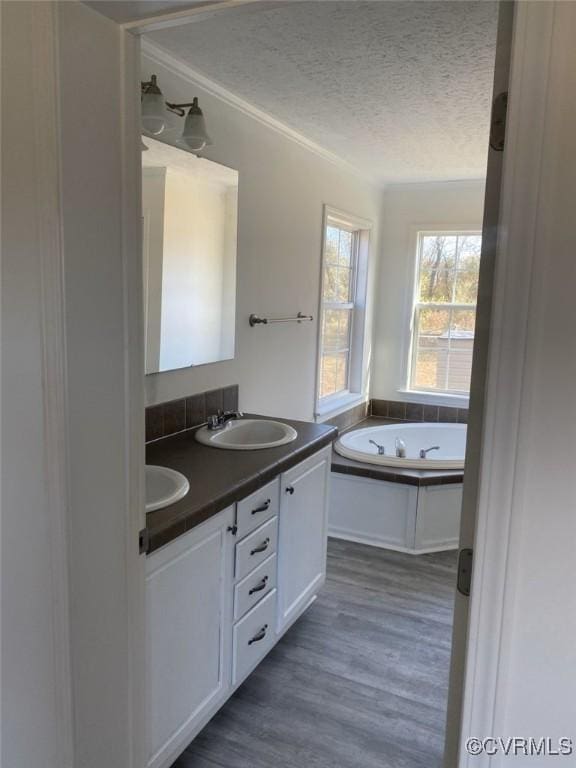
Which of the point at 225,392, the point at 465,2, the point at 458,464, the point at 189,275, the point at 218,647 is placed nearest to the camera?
the point at 465,2

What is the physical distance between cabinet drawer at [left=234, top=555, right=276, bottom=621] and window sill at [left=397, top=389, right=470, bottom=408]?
2.89 m

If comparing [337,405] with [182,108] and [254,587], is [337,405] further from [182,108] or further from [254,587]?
[182,108]

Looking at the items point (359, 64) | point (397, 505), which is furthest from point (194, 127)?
point (397, 505)

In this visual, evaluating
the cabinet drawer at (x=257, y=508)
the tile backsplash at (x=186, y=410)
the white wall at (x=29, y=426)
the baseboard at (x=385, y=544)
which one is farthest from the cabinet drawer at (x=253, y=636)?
the baseboard at (x=385, y=544)

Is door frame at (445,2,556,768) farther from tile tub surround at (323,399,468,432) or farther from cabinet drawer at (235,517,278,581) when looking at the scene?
tile tub surround at (323,399,468,432)

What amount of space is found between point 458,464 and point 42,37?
3.26 meters

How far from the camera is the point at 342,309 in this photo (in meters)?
4.51

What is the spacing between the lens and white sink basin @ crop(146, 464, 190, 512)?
182 centimetres

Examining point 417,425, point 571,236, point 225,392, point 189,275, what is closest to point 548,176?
point 571,236

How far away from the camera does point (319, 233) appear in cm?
373

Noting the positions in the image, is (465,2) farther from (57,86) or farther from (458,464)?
(458,464)

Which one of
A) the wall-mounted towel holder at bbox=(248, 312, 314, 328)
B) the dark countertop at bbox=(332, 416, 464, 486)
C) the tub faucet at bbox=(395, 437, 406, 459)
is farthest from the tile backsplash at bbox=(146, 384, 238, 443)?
the tub faucet at bbox=(395, 437, 406, 459)

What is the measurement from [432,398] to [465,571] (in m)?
4.02

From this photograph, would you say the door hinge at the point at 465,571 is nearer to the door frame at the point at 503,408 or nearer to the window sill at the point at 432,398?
the door frame at the point at 503,408
